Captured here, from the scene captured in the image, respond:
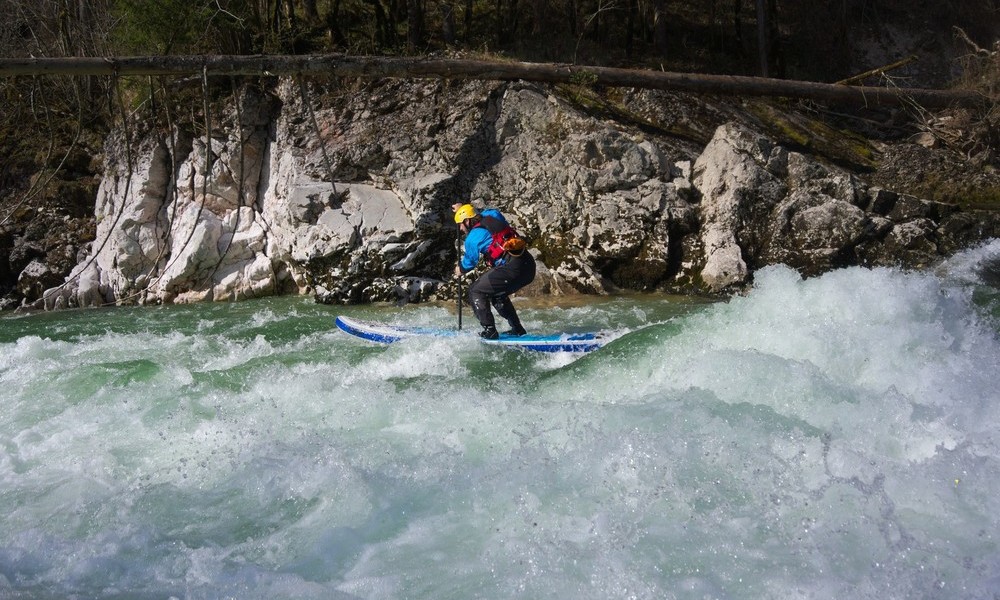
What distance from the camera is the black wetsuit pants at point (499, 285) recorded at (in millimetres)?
7062

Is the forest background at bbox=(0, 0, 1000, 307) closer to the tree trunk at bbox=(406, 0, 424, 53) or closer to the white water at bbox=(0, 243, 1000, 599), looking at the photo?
the tree trunk at bbox=(406, 0, 424, 53)

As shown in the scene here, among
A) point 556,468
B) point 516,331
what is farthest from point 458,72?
point 556,468

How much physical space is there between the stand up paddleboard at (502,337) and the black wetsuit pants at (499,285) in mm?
262

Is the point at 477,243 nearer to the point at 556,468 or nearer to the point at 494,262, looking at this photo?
the point at 494,262

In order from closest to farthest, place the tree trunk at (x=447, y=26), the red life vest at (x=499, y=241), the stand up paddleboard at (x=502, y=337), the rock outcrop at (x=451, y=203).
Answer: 1. the stand up paddleboard at (x=502, y=337)
2. the red life vest at (x=499, y=241)
3. the rock outcrop at (x=451, y=203)
4. the tree trunk at (x=447, y=26)

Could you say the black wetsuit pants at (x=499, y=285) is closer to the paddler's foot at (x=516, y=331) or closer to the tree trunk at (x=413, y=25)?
the paddler's foot at (x=516, y=331)

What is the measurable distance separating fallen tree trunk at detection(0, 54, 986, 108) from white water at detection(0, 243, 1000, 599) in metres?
4.47

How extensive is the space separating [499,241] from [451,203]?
3343 millimetres

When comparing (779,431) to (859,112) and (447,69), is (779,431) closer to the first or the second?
(447,69)

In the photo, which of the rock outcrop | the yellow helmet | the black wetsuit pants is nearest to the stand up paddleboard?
the black wetsuit pants

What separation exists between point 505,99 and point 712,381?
7153 mm

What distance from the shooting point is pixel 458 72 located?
10.5m

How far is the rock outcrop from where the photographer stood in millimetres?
9289

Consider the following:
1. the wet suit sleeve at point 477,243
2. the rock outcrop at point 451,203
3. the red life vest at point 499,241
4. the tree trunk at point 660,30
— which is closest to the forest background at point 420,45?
the tree trunk at point 660,30
